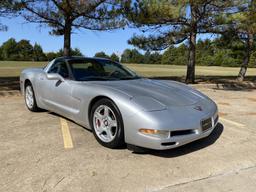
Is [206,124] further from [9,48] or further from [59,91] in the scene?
[9,48]

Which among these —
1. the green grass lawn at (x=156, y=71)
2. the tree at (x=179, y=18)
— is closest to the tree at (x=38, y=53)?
the green grass lawn at (x=156, y=71)

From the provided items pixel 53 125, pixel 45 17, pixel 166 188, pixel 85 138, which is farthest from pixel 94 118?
pixel 45 17

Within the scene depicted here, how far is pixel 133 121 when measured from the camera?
3.98m

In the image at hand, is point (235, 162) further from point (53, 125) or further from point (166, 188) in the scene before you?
point (53, 125)

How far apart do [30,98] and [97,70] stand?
1853 mm

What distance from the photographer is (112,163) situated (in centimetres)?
388

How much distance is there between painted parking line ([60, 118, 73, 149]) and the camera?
14.8 ft

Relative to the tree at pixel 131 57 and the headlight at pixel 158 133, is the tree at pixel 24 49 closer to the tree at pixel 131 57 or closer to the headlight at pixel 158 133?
the tree at pixel 131 57

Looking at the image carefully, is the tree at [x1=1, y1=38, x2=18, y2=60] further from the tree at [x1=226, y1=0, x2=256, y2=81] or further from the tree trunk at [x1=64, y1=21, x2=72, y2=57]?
the tree at [x1=226, y1=0, x2=256, y2=81]

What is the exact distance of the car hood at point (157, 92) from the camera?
168 inches

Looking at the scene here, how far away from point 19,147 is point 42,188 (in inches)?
53.2

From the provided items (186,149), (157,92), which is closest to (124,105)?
(157,92)

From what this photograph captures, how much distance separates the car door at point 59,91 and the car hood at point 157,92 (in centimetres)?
60

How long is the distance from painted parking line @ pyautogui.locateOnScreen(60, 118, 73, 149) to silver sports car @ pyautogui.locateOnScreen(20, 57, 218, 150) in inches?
10.5
